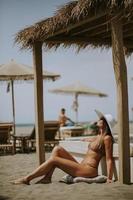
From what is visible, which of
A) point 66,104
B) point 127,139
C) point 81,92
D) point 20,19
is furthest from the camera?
point 66,104

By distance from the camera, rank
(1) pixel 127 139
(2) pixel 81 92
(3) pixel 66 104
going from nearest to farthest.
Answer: (1) pixel 127 139, (2) pixel 81 92, (3) pixel 66 104

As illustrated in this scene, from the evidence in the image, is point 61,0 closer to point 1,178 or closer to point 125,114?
point 125,114

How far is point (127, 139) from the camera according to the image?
7195mm

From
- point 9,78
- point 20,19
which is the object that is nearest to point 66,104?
Answer: point 9,78

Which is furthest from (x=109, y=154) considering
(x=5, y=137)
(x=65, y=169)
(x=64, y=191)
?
(x=5, y=137)

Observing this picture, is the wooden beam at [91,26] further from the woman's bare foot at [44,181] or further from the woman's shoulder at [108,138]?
the woman's bare foot at [44,181]

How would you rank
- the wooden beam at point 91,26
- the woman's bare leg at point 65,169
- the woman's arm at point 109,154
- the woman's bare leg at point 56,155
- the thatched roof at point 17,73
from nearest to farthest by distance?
the woman's arm at point 109,154
the woman's bare leg at point 65,169
the woman's bare leg at point 56,155
the wooden beam at point 91,26
the thatched roof at point 17,73

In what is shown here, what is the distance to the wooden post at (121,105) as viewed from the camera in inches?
282

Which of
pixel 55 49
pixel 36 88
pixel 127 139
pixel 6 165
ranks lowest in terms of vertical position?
pixel 6 165

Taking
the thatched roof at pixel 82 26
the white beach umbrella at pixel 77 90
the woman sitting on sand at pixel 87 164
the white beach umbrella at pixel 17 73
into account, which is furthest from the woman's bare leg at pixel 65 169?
the white beach umbrella at pixel 77 90

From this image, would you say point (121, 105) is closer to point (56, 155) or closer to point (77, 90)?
point (56, 155)

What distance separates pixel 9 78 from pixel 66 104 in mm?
32227

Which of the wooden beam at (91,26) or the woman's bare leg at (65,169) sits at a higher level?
the wooden beam at (91,26)

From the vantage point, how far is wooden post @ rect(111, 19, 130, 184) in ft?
23.5
